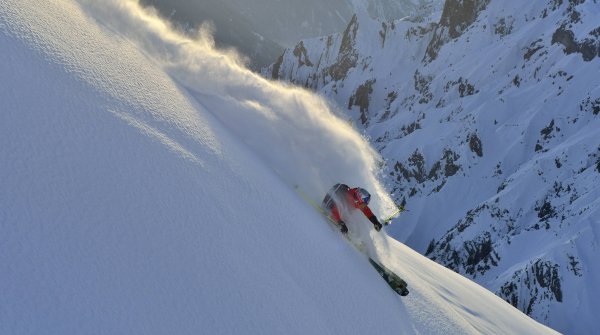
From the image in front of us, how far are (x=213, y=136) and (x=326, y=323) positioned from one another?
391cm

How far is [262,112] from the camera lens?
42.5ft

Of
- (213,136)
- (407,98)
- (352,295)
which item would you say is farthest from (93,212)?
(407,98)

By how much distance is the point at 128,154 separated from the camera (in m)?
7.81

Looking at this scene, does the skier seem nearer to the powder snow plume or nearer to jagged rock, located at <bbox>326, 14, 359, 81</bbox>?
the powder snow plume

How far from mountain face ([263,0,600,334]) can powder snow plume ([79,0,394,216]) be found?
48.4 m

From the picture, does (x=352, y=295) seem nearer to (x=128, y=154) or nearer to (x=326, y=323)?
(x=326, y=323)

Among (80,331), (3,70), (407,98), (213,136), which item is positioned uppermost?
(407,98)

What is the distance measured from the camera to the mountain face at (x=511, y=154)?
5616 centimetres

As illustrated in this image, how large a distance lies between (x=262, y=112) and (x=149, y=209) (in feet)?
19.7

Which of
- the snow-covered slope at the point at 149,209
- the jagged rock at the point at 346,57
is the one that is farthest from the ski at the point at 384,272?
the jagged rock at the point at 346,57

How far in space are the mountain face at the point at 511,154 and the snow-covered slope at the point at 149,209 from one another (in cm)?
4927

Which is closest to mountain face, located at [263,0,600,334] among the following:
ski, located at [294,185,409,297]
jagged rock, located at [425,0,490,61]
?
jagged rock, located at [425,0,490,61]

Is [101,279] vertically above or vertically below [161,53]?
below

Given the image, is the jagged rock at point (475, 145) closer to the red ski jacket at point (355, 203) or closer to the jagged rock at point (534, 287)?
the jagged rock at point (534, 287)
